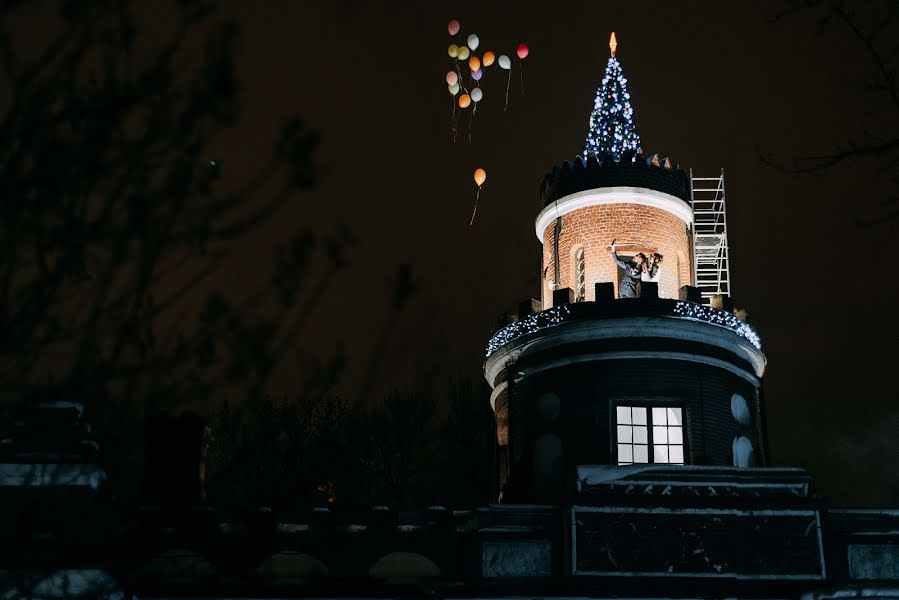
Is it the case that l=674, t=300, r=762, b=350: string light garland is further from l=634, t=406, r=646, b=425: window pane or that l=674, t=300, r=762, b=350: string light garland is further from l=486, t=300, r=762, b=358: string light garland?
l=634, t=406, r=646, b=425: window pane

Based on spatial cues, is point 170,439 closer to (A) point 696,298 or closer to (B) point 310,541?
(B) point 310,541

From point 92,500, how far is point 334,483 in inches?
1013

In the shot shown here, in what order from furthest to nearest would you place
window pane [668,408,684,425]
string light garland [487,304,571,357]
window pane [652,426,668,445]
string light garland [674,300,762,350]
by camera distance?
string light garland [487,304,571,357], string light garland [674,300,762,350], window pane [668,408,684,425], window pane [652,426,668,445]

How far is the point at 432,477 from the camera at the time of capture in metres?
54.1

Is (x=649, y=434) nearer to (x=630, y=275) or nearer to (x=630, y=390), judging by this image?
(x=630, y=390)

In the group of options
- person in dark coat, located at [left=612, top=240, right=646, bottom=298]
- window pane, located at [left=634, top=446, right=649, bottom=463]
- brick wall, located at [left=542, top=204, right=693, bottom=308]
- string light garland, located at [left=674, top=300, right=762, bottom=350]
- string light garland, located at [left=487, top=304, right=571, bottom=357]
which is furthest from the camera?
brick wall, located at [left=542, top=204, right=693, bottom=308]

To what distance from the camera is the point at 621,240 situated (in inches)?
1267

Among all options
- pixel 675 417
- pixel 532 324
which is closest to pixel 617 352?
pixel 675 417

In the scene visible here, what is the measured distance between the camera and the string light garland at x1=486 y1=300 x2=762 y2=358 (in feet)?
98.1

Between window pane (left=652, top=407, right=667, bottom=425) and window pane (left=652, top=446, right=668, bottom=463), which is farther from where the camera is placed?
window pane (left=652, top=407, right=667, bottom=425)

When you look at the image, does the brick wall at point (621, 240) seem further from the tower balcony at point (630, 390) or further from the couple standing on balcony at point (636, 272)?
the tower balcony at point (630, 390)

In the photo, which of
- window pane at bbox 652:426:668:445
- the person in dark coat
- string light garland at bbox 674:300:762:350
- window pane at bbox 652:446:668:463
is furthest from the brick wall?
window pane at bbox 652:446:668:463

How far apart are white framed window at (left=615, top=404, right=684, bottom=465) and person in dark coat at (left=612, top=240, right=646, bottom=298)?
306 cm

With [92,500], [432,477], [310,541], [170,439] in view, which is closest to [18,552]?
[92,500]
